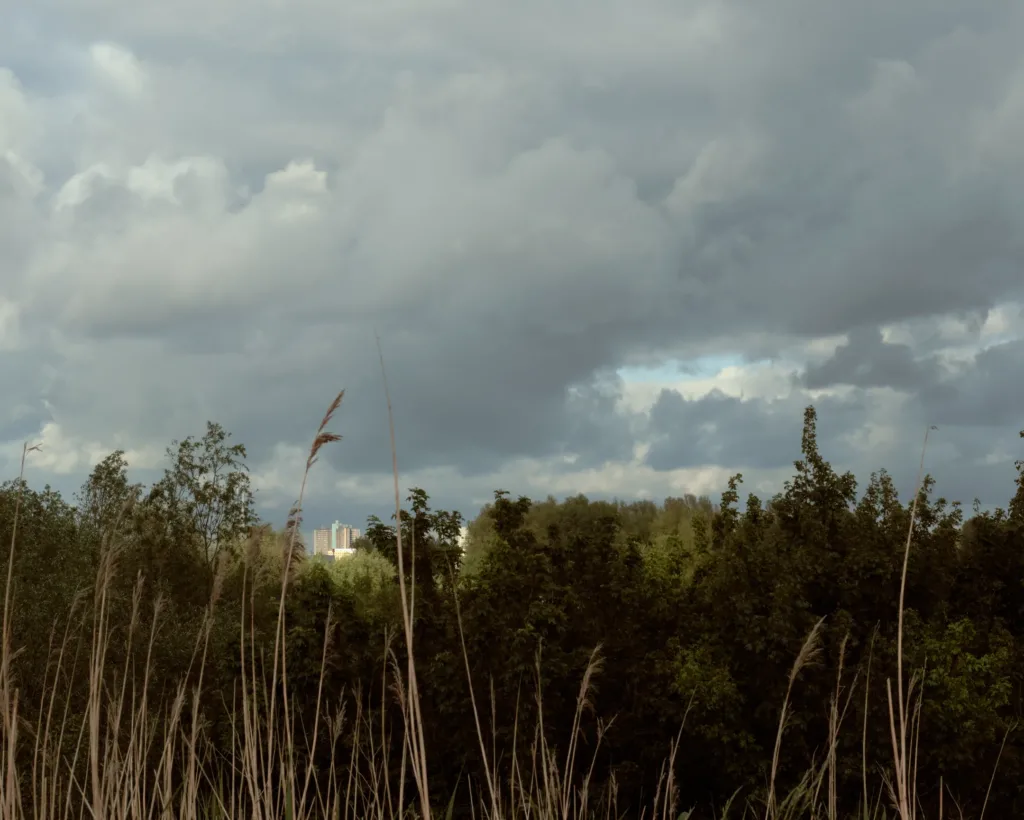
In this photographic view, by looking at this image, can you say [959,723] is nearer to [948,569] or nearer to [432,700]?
[948,569]

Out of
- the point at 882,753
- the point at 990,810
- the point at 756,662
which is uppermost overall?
the point at 756,662

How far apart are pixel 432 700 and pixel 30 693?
773 centimetres

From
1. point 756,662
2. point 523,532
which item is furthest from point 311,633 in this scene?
point 756,662

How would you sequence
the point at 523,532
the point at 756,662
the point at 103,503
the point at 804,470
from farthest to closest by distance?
the point at 103,503 → the point at 804,470 → the point at 523,532 → the point at 756,662

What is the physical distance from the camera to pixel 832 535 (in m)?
18.8

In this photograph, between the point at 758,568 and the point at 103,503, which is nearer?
the point at 758,568

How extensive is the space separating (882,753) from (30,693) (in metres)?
14.6

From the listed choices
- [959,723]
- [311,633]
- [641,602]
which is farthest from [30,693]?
[959,723]

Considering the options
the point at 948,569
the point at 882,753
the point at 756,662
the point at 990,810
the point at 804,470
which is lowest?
the point at 990,810

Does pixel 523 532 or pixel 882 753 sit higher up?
pixel 523 532

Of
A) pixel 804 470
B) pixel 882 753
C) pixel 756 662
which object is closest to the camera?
pixel 882 753

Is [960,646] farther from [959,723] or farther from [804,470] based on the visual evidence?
[804,470]

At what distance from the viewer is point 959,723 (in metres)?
16.6

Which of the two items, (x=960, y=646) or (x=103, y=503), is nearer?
(x=960, y=646)
